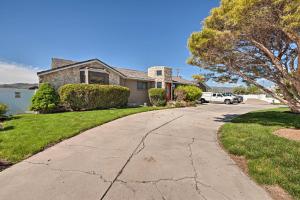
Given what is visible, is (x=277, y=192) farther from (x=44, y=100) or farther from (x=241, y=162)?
(x=44, y=100)

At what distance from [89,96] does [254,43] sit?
452 inches

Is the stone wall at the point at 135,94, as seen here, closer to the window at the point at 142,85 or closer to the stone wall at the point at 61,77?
the window at the point at 142,85

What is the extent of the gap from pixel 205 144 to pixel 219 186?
266 centimetres

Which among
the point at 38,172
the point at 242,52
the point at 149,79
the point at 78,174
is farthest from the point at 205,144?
the point at 149,79

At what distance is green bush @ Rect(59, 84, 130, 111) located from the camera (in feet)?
42.4

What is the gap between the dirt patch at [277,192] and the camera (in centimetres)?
286

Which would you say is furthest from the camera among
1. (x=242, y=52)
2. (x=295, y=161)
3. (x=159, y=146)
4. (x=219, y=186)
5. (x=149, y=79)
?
(x=149, y=79)

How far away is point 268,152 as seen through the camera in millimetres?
4672

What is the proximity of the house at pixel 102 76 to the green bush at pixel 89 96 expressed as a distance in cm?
179

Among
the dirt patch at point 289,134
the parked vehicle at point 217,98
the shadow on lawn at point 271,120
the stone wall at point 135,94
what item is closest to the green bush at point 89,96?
the stone wall at point 135,94

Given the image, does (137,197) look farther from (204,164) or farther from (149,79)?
(149,79)

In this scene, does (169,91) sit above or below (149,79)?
below

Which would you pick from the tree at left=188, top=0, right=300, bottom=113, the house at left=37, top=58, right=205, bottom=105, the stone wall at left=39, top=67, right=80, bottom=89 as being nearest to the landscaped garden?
the stone wall at left=39, top=67, right=80, bottom=89

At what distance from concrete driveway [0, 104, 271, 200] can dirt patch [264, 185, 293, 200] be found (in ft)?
0.42
